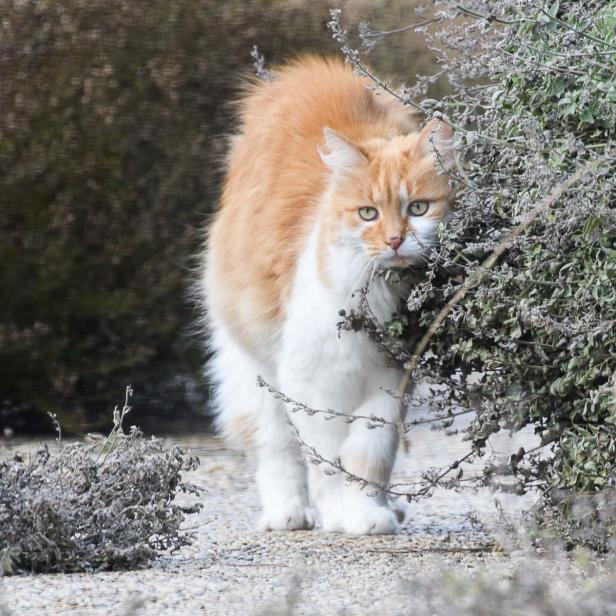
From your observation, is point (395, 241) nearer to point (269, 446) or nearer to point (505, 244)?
point (505, 244)

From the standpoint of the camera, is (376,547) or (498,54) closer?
(498,54)

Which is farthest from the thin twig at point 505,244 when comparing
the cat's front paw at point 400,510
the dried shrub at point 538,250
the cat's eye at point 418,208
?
the cat's front paw at point 400,510

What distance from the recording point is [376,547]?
4.15m

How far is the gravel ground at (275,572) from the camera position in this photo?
127 inches

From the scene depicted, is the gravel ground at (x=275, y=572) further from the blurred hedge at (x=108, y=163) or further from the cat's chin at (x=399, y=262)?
the blurred hedge at (x=108, y=163)

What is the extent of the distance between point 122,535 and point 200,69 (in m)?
3.51

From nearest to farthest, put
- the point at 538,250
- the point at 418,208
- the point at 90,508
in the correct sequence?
1. the point at 538,250
2. the point at 90,508
3. the point at 418,208

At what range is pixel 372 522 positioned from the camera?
4.43m

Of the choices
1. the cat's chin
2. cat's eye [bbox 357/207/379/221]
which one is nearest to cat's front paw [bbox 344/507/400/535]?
the cat's chin

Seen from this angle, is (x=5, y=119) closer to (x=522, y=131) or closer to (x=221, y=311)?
(x=221, y=311)

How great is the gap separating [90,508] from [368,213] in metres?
1.29

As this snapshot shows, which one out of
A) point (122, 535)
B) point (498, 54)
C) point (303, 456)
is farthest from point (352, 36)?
point (122, 535)

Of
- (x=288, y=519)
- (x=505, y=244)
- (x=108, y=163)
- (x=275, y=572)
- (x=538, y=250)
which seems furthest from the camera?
(x=108, y=163)

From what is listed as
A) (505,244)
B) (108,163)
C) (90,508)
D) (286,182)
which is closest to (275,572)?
(90,508)
